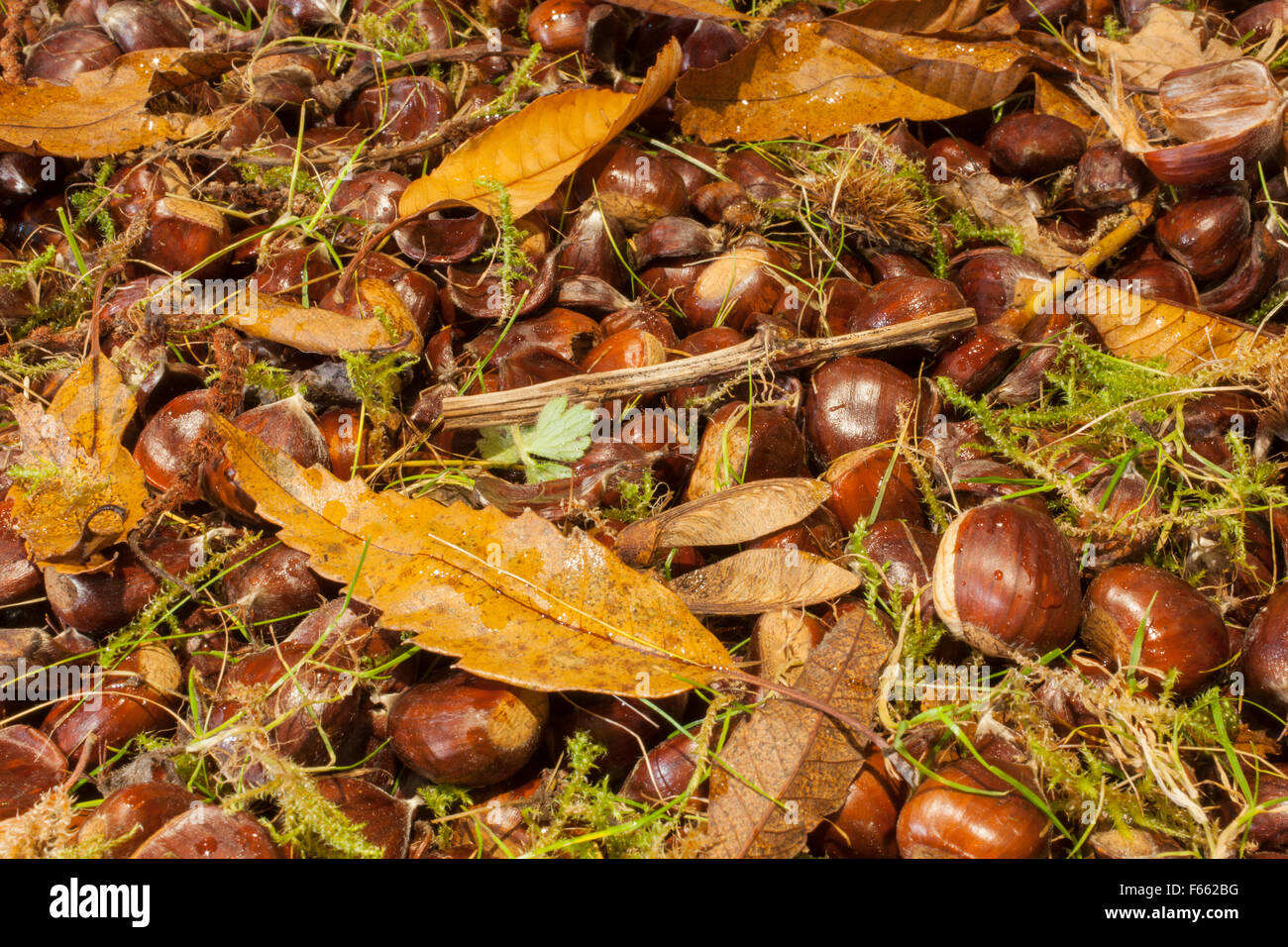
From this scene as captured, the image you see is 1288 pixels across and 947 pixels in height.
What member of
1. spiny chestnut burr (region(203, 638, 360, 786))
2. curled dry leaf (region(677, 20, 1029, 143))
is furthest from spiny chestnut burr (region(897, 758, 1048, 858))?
curled dry leaf (region(677, 20, 1029, 143))

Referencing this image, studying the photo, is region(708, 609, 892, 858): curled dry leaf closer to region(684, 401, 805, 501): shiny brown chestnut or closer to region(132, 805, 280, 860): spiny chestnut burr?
region(684, 401, 805, 501): shiny brown chestnut

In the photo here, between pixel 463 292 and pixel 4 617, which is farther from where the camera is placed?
pixel 463 292

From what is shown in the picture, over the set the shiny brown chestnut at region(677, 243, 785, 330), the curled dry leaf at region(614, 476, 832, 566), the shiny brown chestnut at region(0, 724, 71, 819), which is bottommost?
the shiny brown chestnut at region(0, 724, 71, 819)

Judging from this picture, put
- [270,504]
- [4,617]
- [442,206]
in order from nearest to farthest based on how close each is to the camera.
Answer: [270,504]
[4,617]
[442,206]

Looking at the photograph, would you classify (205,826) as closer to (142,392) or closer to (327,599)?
(327,599)

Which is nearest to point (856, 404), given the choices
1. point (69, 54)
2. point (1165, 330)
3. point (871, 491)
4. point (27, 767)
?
point (871, 491)

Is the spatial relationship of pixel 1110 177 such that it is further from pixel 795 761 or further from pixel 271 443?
pixel 271 443

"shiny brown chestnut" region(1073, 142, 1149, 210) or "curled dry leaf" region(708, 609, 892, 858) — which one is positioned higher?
"shiny brown chestnut" region(1073, 142, 1149, 210)

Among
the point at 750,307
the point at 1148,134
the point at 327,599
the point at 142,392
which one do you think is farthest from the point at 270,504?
the point at 1148,134
